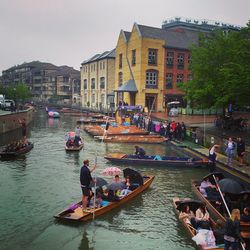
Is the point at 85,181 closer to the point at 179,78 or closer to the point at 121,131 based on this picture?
the point at 121,131

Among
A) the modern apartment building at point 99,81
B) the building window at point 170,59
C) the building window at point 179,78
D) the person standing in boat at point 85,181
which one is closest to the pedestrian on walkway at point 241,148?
the person standing in boat at point 85,181

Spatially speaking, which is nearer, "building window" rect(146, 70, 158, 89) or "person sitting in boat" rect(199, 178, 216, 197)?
"person sitting in boat" rect(199, 178, 216, 197)

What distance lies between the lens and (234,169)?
859 inches

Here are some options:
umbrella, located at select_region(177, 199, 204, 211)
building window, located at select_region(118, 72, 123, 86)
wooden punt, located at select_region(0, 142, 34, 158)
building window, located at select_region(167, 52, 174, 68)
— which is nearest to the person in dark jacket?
umbrella, located at select_region(177, 199, 204, 211)

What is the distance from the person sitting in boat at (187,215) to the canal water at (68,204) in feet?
1.66

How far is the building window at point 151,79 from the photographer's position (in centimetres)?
5888

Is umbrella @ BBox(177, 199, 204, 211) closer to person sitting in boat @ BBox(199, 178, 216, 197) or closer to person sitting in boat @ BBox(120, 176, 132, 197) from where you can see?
person sitting in boat @ BBox(199, 178, 216, 197)

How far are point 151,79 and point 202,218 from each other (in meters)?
47.2

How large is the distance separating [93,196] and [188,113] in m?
41.1

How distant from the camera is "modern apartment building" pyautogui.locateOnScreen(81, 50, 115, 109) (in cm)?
7697

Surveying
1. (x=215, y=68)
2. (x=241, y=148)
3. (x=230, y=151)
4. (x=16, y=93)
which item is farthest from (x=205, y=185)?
(x=16, y=93)

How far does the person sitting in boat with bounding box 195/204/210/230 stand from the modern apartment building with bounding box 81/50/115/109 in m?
59.5

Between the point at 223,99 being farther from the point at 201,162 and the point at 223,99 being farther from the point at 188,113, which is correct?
the point at 188,113

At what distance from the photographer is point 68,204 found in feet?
55.7
